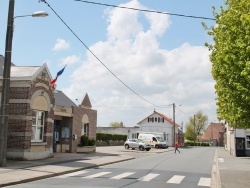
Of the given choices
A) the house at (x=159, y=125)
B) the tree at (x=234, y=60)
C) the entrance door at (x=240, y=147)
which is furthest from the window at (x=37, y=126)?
the house at (x=159, y=125)

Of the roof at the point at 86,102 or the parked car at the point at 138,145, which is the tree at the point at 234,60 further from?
the parked car at the point at 138,145

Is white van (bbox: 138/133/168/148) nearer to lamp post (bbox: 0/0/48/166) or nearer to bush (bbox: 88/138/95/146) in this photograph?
bush (bbox: 88/138/95/146)

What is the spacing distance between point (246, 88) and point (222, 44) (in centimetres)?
206

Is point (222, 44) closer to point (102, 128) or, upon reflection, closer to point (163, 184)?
point (163, 184)

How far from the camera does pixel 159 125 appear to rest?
79.5 metres

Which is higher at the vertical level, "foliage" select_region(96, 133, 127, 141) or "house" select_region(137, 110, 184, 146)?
"house" select_region(137, 110, 184, 146)

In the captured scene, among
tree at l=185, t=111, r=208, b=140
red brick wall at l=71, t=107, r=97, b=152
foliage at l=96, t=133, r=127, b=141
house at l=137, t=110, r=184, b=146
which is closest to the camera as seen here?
red brick wall at l=71, t=107, r=97, b=152

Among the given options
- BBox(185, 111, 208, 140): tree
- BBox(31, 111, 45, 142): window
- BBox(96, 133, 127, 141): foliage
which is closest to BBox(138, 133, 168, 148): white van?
BBox(96, 133, 127, 141): foliage

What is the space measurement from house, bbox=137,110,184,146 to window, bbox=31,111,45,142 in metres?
55.1

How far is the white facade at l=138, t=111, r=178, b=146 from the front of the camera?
7825 cm

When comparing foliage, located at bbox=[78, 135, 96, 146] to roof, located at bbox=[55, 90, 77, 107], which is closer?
foliage, located at bbox=[78, 135, 96, 146]

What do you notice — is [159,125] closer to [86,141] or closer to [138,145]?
[138,145]

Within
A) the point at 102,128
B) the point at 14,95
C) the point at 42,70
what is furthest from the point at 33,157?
the point at 102,128

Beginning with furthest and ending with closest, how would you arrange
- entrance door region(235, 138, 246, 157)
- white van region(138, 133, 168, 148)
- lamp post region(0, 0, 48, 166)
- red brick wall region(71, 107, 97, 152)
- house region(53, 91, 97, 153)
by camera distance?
white van region(138, 133, 168, 148) → entrance door region(235, 138, 246, 157) → red brick wall region(71, 107, 97, 152) → house region(53, 91, 97, 153) → lamp post region(0, 0, 48, 166)
